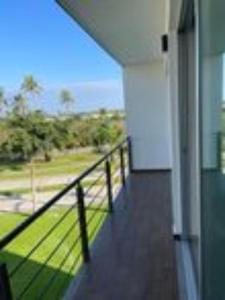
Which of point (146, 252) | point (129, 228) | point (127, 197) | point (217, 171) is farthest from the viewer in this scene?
point (127, 197)

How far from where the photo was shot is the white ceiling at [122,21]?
3076mm

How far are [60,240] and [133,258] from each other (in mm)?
5623

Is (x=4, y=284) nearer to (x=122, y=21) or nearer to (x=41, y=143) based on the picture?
(x=122, y=21)

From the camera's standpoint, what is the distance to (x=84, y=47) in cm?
2581

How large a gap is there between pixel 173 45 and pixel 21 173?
19426 mm

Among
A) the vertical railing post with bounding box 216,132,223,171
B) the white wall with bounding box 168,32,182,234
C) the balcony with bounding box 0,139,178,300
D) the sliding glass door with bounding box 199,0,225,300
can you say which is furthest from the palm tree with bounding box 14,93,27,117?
the vertical railing post with bounding box 216,132,223,171

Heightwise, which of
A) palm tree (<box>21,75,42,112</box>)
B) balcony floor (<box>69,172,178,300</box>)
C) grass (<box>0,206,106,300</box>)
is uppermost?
palm tree (<box>21,75,42,112</box>)

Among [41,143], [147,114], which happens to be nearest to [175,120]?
[147,114]

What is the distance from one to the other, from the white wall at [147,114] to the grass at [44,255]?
4.65ft

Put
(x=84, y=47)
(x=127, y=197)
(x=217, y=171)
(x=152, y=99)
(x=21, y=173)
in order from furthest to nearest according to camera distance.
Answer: (x=84, y=47), (x=21, y=173), (x=152, y=99), (x=127, y=197), (x=217, y=171)

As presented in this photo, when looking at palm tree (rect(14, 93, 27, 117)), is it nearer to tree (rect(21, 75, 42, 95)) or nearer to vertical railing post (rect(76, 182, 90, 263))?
tree (rect(21, 75, 42, 95))

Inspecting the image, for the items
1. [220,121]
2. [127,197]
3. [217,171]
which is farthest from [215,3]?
[127,197]

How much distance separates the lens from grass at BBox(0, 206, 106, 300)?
432 cm

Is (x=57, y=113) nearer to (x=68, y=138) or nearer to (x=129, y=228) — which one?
(x=68, y=138)
